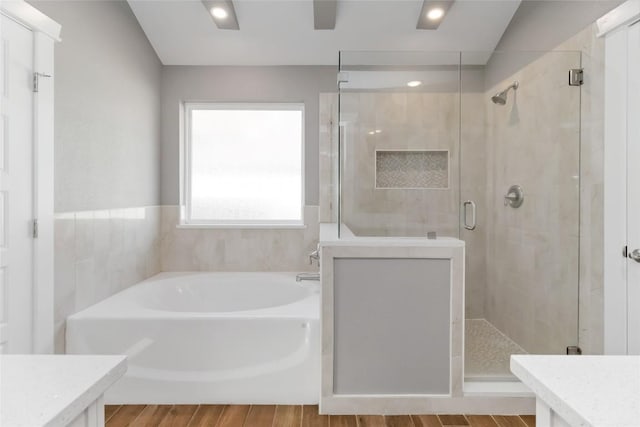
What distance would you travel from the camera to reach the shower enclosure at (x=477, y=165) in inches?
85.3

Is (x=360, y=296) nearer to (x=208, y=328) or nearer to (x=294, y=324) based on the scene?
(x=294, y=324)

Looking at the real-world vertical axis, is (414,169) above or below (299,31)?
below

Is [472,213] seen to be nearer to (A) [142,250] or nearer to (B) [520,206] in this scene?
(B) [520,206]

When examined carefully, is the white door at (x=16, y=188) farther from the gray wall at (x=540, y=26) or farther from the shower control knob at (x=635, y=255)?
the shower control knob at (x=635, y=255)

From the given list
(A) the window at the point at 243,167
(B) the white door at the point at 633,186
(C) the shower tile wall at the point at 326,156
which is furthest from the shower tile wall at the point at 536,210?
(A) the window at the point at 243,167

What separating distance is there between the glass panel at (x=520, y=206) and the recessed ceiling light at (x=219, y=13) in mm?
1694

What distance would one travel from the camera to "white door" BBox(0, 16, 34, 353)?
1.81 m

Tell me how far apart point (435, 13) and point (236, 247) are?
243 cm

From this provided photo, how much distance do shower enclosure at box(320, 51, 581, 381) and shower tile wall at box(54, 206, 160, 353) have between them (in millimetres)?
1551

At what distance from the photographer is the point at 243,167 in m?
3.58

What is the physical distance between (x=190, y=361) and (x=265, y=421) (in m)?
0.51

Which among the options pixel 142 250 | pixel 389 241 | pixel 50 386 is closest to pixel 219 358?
pixel 389 241

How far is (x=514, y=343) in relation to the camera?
2.67 meters

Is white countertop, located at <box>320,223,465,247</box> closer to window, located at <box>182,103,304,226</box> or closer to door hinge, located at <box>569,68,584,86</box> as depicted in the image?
door hinge, located at <box>569,68,584,86</box>
